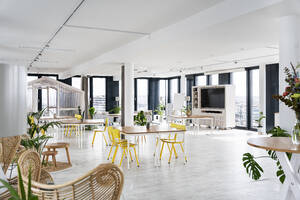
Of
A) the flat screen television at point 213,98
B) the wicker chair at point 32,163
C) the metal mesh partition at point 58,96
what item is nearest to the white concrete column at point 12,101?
the wicker chair at point 32,163

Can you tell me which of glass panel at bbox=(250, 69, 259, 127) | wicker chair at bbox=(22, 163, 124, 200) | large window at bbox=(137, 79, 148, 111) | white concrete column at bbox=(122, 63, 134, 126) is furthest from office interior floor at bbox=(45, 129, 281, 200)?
large window at bbox=(137, 79, 148, 111)

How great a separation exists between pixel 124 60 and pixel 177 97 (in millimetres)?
7025

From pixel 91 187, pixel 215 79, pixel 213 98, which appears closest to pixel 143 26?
pixel 91 187

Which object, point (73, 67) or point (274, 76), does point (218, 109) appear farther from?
point (73, 67)

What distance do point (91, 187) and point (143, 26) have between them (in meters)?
4.75

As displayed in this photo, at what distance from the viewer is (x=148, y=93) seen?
18625 mm

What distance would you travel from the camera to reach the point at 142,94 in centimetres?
1847

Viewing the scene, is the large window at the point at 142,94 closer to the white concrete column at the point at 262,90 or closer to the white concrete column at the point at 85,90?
the white concrete column at the point at 85,90

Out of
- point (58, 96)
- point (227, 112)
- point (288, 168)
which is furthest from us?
point (227, 112)

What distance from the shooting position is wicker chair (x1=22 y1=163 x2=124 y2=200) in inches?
77.0

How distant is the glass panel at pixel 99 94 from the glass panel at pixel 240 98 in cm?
793

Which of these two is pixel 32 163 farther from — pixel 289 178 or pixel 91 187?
pixel 289 178

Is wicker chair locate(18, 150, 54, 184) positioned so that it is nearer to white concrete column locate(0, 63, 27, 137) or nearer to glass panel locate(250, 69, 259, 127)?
white concrete column locate(0, 63, 27, 137)

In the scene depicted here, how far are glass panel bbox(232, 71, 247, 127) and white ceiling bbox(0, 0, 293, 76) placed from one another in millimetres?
3985
